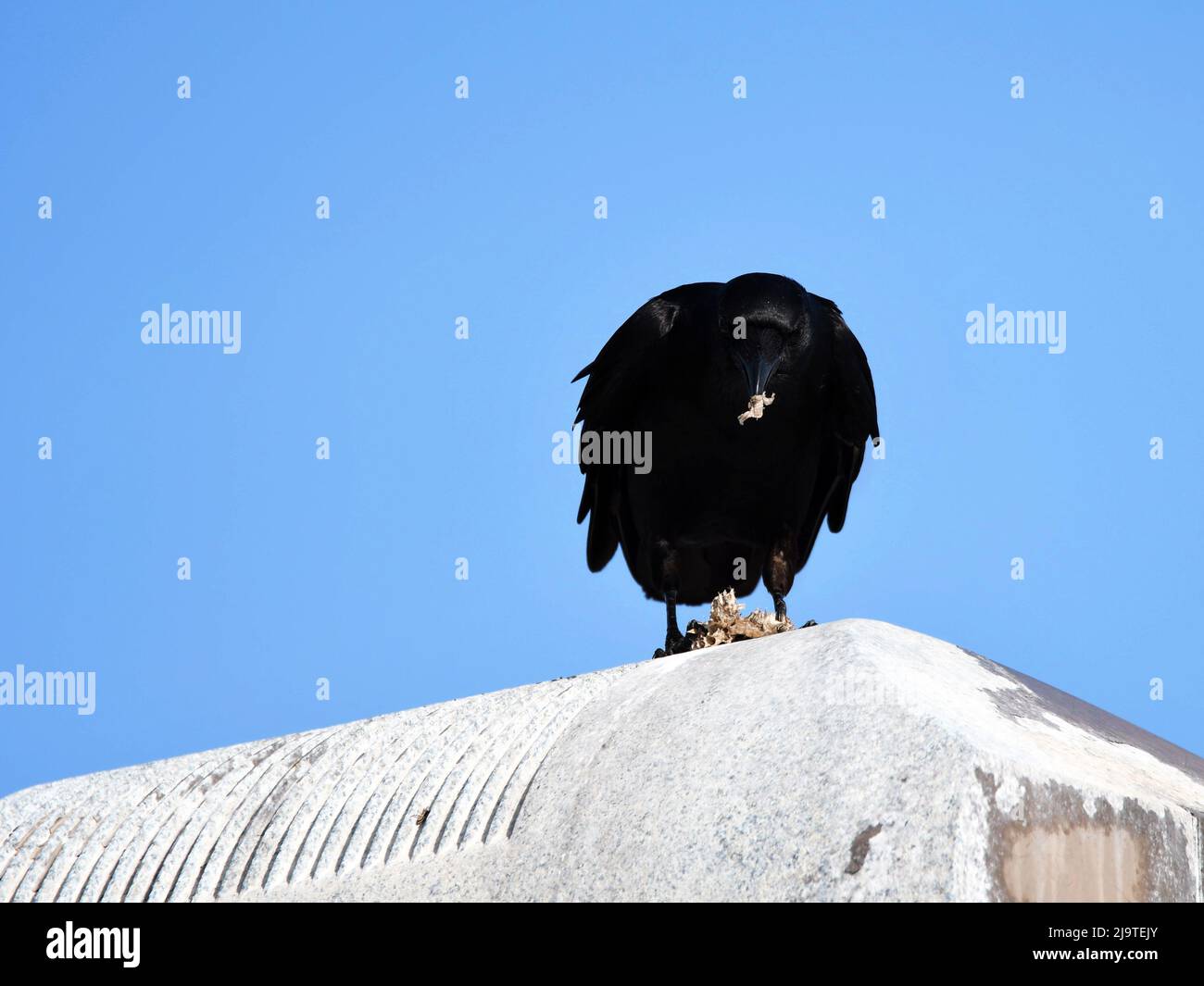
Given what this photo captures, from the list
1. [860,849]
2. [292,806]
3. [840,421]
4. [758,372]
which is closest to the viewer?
[860,849]

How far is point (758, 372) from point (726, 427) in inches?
14.3

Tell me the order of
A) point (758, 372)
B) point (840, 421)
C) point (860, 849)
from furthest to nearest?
point (840, 421), point (758, 372), point (860, 849)

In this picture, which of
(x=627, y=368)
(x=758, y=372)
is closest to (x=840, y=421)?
(x=758, y=372)

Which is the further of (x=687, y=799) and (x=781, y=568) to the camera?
(x=781, y=568)

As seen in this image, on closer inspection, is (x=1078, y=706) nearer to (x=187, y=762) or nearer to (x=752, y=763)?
(x=752, y=763)

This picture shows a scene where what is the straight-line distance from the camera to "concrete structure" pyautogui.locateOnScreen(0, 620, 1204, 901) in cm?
391

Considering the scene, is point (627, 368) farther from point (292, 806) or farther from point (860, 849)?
point (860, 849)

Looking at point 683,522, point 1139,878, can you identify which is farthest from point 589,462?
point 1139,878

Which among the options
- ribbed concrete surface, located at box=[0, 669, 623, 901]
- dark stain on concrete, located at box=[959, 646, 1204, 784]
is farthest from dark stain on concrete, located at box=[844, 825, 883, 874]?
ribbed concrete surface, located at box=[0, 669, 623, 901]

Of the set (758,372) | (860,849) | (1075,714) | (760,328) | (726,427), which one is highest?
(760,328)

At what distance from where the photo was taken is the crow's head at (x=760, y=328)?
22.0ft

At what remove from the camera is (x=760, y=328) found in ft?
22.0
